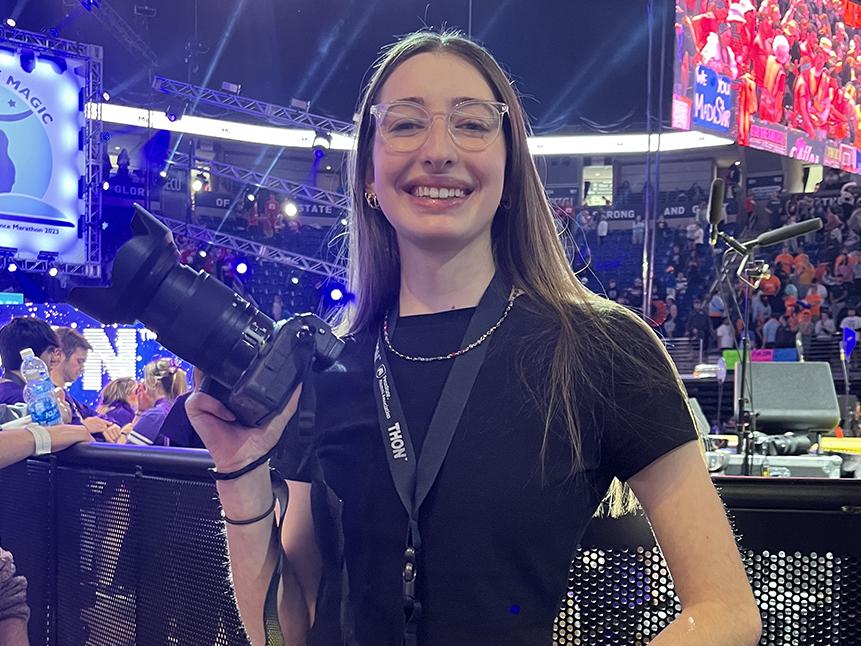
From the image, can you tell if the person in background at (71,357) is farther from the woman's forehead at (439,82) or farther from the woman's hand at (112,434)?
the woman's forehead at (439,82)

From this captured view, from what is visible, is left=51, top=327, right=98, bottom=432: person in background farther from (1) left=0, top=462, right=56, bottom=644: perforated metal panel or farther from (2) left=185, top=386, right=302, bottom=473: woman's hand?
(2) left=185, top=386, right=302, bottom=473: woman's hand

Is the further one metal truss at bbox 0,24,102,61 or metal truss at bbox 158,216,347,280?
metal truss at bbox 158,216,347,280

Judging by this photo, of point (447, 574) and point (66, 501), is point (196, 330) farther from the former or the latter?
point (66, 501)

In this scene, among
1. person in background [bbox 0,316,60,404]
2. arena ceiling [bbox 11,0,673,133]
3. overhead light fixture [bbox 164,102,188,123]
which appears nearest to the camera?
person in background [bbox 0,316,60,404]

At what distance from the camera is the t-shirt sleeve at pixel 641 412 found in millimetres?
932

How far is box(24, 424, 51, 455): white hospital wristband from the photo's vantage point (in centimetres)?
199

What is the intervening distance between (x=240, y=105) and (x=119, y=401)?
24.7ft

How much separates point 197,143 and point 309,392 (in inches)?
668

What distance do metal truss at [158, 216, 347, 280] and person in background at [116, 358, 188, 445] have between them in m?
5.54

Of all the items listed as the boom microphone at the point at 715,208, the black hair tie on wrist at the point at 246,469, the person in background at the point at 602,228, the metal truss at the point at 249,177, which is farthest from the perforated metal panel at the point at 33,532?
the person in background at the point at 602,228

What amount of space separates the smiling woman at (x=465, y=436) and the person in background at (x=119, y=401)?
4298mm

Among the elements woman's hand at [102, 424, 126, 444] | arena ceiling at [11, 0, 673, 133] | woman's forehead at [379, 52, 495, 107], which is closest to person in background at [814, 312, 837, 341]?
arena ceiling at [11, 0, 673, 133]

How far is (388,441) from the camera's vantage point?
1.01 m

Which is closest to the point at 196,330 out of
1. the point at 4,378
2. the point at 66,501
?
the point at 66,501
